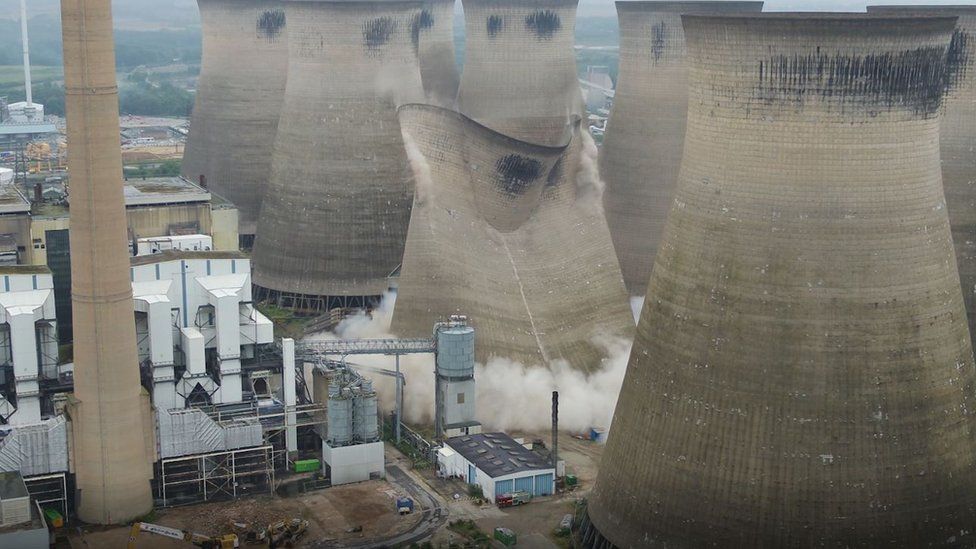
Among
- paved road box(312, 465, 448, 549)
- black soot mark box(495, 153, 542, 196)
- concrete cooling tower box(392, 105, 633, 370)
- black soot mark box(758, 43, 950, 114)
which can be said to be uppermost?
black soot mark box(758, 43, 950, 114)

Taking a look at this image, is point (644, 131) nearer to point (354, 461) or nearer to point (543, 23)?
point (543, 23)

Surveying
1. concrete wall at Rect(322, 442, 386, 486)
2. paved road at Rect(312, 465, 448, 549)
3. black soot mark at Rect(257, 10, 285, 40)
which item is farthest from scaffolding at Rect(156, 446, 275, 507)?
black soot mark at Rect(257, 10, 285, 40)

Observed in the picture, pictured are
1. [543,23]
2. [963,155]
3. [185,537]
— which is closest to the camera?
[185,537]

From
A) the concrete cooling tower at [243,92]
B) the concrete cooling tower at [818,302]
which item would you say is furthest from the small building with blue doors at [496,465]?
the concrete cooling tower at [243,92]

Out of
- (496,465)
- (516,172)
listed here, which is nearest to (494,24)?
(516,172)

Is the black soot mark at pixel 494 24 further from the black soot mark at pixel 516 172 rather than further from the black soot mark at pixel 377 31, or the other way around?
the black soot mark at pixel 516 172

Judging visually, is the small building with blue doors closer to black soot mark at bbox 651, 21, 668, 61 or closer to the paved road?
the paved road

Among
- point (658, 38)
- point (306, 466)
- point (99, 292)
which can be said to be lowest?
point (306, 466)

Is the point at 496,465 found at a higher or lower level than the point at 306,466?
higher
